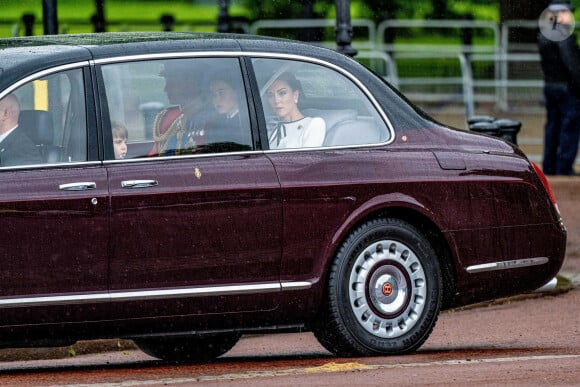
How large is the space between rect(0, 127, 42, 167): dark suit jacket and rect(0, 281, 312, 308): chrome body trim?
65 cm

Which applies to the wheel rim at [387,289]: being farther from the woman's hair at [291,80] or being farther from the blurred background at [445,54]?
the blurred background at [445,54]

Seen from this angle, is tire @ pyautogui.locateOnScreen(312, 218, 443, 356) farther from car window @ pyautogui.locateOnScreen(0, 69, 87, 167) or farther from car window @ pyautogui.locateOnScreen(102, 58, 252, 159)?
car window @ pyautogui.locateOnScreen(0, 69, 87, 167)

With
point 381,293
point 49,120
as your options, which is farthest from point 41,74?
point 381,293

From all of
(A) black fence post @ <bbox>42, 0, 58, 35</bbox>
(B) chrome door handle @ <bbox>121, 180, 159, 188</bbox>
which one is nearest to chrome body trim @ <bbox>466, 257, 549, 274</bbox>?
(B) chrome door handle @ <bbox>121, 180, 159, 188</bbox>

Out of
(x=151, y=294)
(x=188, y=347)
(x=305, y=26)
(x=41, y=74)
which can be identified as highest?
(x=41, y=74)

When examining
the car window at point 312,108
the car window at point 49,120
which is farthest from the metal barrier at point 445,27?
the car window at point 49,120

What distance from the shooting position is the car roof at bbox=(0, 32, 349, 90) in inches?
319

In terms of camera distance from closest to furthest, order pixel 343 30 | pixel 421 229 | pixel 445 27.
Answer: pixel 421 229
pixel 343 30
pixel 445 27

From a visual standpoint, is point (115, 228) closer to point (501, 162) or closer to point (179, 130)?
point (179, 130)

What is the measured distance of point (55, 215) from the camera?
310 inches

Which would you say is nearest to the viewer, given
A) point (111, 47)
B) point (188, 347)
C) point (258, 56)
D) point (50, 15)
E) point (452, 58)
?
point (111, 47)

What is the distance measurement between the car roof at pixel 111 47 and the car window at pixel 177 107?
0.08 meters

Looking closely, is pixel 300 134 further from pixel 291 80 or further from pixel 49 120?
pixel 49 120

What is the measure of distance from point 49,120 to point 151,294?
97cm
